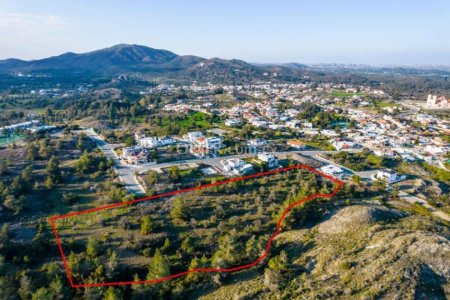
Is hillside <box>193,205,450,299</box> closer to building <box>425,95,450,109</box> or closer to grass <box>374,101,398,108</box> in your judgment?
grass <box>374,101,398,108</box>

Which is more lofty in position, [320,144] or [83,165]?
[83,165]

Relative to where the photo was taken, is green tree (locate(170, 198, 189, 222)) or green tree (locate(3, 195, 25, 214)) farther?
green tree (locate(3, 195, 25, 214))

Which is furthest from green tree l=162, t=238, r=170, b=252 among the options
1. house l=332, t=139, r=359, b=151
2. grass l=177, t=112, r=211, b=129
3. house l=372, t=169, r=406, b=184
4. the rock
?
grass l=177, t=112, r=211, b=129

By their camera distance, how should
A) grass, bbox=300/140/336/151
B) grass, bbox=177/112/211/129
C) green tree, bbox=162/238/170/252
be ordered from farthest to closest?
grass, bbox=177/112/211/129 → grass, bbox=300/140/336/151 → green tree, bbox=162/238/170/252

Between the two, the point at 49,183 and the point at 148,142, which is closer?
the point at 49,183

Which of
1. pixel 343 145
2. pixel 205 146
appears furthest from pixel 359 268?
pixel 343 145

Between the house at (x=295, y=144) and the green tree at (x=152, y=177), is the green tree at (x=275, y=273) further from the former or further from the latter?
the house at (x=295, y=144)

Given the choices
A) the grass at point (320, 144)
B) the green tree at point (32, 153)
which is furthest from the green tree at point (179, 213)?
the grass at point (320, 144)

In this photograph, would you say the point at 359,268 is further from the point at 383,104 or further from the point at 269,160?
the point at 383,104
